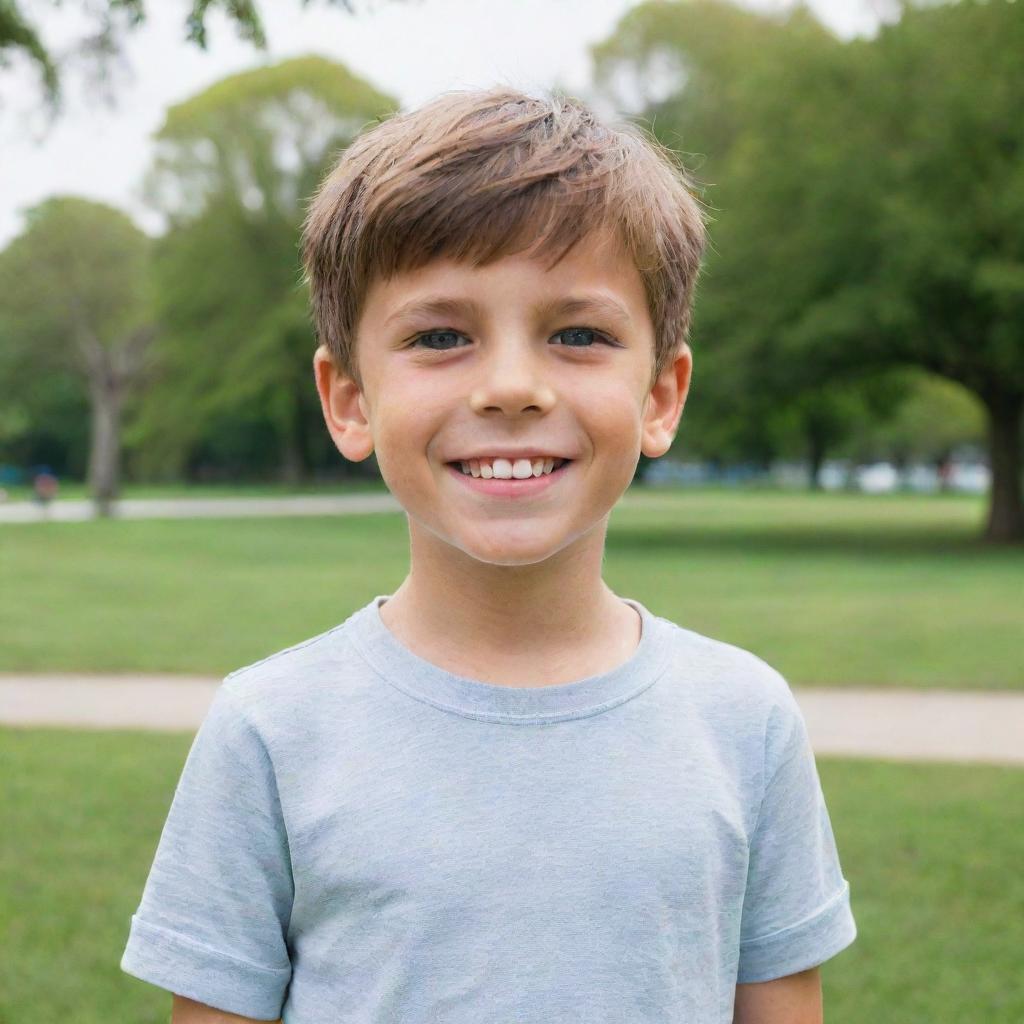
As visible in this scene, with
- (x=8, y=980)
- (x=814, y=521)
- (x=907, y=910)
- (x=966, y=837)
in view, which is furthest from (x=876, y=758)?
(x=814, y=521)

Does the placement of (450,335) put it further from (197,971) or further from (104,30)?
(104,30)

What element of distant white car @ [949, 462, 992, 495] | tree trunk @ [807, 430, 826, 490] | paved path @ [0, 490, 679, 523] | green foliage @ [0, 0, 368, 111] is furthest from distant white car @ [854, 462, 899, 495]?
green foliage @ [0, 0, 368, 111]

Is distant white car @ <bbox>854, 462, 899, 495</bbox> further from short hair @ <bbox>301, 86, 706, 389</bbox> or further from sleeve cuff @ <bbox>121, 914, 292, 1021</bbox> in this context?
sleeve cuff @ <bbox>121, 914, 292, 1021</bbox>

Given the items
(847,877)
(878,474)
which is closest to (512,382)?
(847,877)

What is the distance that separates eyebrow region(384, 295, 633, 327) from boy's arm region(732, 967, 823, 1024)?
2.75 ft

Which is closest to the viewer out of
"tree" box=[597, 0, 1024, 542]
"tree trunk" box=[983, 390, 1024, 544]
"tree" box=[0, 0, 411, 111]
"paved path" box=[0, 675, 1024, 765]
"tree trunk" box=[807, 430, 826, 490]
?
"tree" box=[0, 0, 411, 111]

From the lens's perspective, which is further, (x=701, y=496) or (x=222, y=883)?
(x=701, y=496)

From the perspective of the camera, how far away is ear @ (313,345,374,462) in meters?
1.59

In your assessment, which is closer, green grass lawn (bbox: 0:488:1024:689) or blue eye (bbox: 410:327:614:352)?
blue eye (bbox: 410:327:614:352)

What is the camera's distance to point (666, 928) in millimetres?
1396

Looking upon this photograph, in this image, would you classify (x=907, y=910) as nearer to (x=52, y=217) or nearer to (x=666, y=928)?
(x=666, y=928)

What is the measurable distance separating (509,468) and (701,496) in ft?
161

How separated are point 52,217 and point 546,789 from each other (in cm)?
4248

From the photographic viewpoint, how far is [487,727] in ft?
4.69
